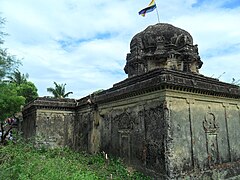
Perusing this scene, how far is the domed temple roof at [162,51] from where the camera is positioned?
958 centimetres

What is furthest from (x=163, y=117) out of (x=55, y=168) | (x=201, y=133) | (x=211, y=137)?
(x=55, y=168)

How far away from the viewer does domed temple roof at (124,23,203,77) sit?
31.4ft

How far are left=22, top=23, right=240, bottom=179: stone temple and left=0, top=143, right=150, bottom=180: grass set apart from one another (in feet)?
1.87

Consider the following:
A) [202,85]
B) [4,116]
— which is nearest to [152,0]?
[202,85]

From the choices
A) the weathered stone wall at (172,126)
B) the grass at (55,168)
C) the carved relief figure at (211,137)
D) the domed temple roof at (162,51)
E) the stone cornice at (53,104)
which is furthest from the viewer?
the stone cornice at (53,104)

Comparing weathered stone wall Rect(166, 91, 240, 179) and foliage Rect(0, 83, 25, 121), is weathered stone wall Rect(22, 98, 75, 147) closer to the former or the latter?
foliage Rect(0, 83, 25, 121)

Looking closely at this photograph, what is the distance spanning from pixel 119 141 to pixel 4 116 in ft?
39.7

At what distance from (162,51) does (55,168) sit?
646cm

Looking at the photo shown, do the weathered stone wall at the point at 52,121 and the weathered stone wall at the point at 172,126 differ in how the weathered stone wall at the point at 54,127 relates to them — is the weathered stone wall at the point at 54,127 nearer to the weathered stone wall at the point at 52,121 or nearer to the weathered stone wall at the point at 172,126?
the weathered stone wall at the point at 52,121

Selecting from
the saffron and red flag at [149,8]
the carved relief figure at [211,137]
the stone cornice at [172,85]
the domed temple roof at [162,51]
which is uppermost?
the saffron and red flag at [149,8]

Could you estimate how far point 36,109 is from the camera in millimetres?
11508

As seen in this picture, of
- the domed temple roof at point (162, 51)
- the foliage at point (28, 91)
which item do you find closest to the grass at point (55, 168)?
the domed temple roof at point (162, 51)

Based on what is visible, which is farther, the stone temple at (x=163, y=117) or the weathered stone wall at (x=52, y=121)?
the weathered stone wall at (x=52, y=121)

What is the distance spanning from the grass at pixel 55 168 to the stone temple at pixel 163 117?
57 centimetres
